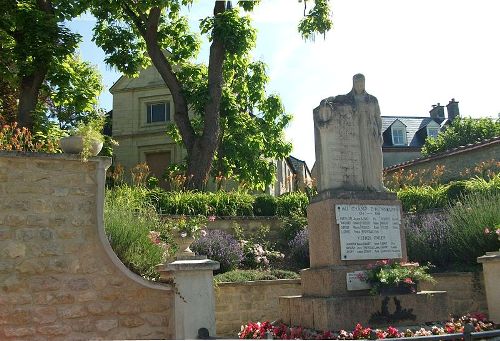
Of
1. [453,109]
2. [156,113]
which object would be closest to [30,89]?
[156,113]

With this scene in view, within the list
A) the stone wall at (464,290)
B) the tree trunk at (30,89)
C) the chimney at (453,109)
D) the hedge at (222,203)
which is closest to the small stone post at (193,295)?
the hedge at (222,203)

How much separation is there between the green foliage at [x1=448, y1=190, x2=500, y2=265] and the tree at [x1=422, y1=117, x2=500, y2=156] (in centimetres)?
2368

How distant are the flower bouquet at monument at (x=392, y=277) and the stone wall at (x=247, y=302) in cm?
323

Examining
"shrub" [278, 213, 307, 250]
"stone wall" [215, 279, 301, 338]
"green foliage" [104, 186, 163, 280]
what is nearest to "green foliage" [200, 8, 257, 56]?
"shrub" [278, 213, 307, 250]

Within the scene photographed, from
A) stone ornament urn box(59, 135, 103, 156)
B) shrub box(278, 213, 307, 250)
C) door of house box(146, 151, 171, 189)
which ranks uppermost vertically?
door of house box(146, 151, 171, 189)

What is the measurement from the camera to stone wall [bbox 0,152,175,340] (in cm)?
675

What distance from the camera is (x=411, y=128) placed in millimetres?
41281

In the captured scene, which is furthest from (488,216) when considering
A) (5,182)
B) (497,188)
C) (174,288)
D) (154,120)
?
(154,120)

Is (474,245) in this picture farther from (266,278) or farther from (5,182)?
(5,182)

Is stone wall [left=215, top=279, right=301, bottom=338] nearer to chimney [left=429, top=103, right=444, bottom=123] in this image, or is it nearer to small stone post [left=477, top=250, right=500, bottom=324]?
small stone post [left=477, top=250, right=500, bottom=324]

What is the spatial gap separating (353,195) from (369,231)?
586 millimetres

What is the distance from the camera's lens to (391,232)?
26.9 ft

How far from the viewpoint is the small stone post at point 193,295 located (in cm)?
710

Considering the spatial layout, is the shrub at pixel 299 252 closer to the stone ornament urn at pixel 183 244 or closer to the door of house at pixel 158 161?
the stone ornament urn at pixel 183 244
